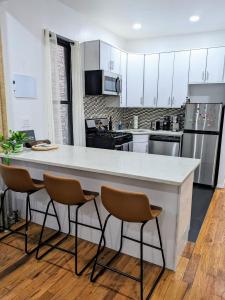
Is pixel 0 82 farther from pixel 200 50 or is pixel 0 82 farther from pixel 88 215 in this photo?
pixel 200 50

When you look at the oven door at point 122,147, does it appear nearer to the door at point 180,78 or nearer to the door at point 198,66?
the door at point 180,78

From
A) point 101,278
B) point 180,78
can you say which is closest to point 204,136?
point 180,78

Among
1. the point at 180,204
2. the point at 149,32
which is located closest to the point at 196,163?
the point at 180,204

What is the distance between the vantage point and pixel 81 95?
3984mm

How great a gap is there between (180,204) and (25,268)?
147 centimetres

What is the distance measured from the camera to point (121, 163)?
222cm

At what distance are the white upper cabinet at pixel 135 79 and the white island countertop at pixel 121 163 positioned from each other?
262 cm

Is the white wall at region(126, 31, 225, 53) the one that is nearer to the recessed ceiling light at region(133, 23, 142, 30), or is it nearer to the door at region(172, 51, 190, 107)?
the door at region(172, 51, 190, 107)

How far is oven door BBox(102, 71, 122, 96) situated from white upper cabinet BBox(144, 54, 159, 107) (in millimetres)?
671

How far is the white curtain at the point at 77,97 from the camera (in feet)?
12.7

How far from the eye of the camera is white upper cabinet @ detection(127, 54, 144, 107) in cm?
502

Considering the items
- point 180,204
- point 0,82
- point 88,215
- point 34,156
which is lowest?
point 88,215

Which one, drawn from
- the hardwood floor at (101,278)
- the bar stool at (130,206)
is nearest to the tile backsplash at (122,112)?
the hardwood floor at (101,278)

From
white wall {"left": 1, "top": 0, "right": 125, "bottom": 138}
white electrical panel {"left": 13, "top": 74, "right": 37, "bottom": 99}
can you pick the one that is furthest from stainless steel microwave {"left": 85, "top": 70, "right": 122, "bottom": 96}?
white electrical panel {"left": 13, "top": 74, "right": 37, "bottom": 99}
